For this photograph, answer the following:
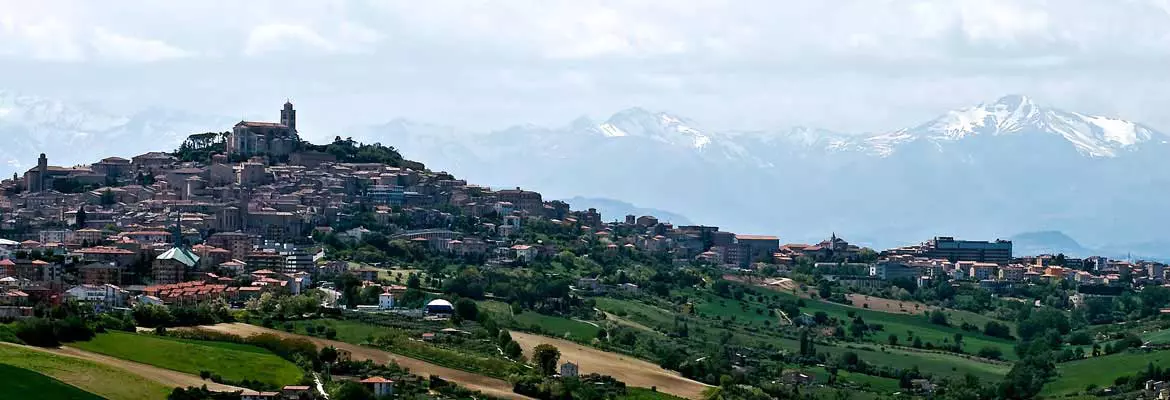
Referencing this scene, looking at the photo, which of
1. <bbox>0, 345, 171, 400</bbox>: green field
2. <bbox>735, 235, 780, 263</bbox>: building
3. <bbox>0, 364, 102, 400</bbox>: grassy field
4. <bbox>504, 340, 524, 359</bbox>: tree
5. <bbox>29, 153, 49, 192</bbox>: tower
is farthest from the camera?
<bbox>735, 235, 780, 263</bbox>: building

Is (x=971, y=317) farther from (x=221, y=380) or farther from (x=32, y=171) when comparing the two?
(x=221, y=380)

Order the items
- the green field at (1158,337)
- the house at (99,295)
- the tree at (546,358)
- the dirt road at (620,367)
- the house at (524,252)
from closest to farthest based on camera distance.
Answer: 1. the tree at (546,358)
2. the dirt road at (620,367)
3. the house at (99,295)
4. the green field at (1158,337)
5. the house at (524,252)

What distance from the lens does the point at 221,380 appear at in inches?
2562

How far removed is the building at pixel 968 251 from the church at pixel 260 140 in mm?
51219

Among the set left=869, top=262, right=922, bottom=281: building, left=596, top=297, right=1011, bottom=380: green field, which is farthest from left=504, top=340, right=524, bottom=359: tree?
left=869, top=262, right=922, bottom=281: building

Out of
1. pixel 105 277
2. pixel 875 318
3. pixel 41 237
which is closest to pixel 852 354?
pixel 875 318

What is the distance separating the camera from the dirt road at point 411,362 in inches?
2820

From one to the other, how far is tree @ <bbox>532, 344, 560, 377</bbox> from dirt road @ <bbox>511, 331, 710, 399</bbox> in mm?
1418

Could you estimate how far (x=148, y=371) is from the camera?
64.2 m

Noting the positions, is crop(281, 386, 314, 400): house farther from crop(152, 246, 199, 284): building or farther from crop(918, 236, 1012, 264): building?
crop(918, 236, 1012, 264): building

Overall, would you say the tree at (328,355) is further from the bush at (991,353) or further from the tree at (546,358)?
the bush at (991,353)

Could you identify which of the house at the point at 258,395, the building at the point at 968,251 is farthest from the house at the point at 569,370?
the building at the point at 968,251

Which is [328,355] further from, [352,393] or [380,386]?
[352,393]

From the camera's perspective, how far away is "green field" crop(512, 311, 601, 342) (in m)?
92.8
